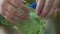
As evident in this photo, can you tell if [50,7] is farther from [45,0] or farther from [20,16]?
[20,16]

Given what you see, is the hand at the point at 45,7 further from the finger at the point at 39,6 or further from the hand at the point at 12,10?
the hand at the point at 12,10

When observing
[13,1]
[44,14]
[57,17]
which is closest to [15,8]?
[13,1]

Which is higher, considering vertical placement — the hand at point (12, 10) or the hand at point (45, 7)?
the hand at point (45, 7)

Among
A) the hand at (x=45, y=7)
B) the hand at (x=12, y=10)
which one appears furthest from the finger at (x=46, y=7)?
the hand at (x=12, y=10)

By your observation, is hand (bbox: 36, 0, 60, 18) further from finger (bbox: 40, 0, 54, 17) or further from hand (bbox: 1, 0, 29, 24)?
hand (bbox: 1, 0, 29, 24)

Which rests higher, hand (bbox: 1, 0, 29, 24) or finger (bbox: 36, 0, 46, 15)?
finger (bbox: 36, 0, 46, 15)

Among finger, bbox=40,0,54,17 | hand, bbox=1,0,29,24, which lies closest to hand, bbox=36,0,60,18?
finger, bbox=40,0,54,17

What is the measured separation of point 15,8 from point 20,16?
0.02 metres

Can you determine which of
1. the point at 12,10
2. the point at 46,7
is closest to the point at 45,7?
the point at 46,7

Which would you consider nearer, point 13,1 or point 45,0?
point 13,1

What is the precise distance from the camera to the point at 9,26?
1.24 ft

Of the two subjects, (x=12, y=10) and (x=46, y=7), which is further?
(x=46, y=7)

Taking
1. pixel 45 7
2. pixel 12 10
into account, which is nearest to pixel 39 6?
pixel 45 7

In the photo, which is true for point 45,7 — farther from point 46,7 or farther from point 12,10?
point 12,10
